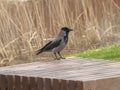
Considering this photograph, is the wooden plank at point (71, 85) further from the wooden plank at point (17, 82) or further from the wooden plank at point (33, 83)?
the wooden plank at point (17, 82)

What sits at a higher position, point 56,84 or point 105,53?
point 56,84

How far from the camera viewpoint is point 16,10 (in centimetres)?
1043

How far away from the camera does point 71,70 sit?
5.32m

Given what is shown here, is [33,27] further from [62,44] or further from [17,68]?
[17,68]

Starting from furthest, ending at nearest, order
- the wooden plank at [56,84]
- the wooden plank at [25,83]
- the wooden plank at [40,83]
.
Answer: the wooden plank at [25,83]
the wooden plank at [40,83]
the wooden plank at [56,84]

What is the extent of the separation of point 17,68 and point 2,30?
14.0 ft

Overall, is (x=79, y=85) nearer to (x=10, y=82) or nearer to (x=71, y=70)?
(x=71, y=70)

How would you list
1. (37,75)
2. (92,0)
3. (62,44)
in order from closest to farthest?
(37,75) → (62,44) → (92,0)

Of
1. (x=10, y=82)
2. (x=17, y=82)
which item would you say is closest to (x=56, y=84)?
(x=17, y=82)

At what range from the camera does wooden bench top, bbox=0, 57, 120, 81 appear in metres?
4.89

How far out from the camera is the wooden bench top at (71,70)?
4889mm

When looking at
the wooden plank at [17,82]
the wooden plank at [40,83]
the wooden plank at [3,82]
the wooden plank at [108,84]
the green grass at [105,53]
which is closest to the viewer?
the wooden plank at [108,84]

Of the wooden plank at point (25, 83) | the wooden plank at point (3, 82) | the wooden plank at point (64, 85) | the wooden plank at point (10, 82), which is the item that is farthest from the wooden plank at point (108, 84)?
the wooden plank at point (3, 82)

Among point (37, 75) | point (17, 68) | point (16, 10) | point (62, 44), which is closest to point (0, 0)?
point (16, 10)
